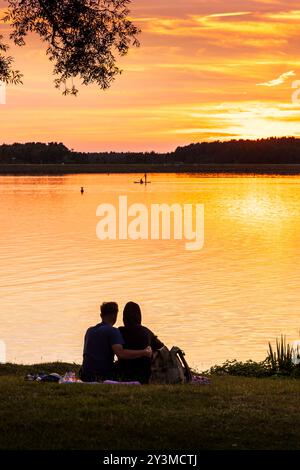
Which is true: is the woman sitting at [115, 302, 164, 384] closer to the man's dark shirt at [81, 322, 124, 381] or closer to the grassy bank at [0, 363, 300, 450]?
the man's dark shirt at [81, 322, 124, 381]

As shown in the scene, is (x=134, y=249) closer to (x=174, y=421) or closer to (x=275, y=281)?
(x=275, y=281)

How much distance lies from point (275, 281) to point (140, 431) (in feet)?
129

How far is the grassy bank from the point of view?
10.3 m

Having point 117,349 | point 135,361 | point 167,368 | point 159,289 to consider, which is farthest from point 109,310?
point 159,289

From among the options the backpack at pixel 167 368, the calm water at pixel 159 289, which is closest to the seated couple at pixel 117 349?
the backpack at pixel 167 368

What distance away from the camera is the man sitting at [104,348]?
14398 millimetres

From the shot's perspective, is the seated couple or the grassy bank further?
the seated couple

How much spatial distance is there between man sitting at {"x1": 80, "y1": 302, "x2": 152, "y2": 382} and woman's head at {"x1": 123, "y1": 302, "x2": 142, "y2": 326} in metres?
0.23

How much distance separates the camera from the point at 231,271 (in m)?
53.5

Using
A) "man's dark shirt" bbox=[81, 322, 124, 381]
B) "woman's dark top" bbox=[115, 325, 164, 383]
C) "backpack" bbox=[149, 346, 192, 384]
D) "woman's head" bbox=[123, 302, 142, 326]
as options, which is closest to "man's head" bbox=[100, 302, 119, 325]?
"man's dark shirt" bbox=[81, 322, 124, 381]

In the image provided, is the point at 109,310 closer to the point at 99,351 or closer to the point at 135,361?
the point at 99,351

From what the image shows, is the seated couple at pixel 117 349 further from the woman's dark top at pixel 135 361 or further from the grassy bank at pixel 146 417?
the grassy bank at pixel 146 417

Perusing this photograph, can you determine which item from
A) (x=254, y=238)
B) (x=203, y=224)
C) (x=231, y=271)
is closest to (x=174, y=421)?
(x=231, y=271)

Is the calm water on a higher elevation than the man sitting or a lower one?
lower
